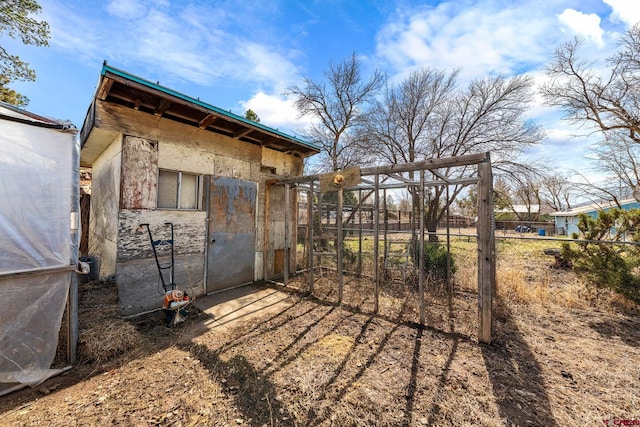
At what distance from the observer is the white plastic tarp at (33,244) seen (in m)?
2.38

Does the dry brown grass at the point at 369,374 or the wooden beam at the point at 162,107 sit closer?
the dry brown grass at the point at 369,374

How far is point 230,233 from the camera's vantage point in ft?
17.8

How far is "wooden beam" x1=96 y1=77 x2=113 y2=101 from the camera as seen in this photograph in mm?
3391

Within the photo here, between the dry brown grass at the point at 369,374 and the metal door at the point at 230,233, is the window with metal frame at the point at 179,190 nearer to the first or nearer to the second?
the metal door at the point at 230,233

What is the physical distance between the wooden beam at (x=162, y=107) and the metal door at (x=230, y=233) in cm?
149

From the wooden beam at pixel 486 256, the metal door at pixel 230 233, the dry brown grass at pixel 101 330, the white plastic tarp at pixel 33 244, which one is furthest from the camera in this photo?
the metal door at pixel 230 233

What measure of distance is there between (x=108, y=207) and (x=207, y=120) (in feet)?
8.76

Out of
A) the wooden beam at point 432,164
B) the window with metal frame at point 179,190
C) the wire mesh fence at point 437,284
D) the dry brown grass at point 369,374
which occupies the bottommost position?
the dry brown grass at point 369,374

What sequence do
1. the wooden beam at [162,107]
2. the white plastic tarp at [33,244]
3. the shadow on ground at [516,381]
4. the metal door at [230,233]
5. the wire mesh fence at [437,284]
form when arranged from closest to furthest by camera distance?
the shadow on ground at [516,381], the white plastic tarp at [33,244], the wooden beam at [162,107], the wire mesh fence at [437,284], the metal door at [230,233]

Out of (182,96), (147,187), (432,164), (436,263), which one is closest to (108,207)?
(147,187)

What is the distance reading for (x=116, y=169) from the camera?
4238 mm

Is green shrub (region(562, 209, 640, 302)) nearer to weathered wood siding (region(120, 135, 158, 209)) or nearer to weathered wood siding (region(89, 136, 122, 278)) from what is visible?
weathered wood siding (region(120, 135, 158, 209))

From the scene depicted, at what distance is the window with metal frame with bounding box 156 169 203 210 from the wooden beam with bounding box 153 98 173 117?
1.04 meters

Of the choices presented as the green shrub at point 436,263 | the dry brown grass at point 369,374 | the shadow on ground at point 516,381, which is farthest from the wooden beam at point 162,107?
the green shrub at point 436,263
